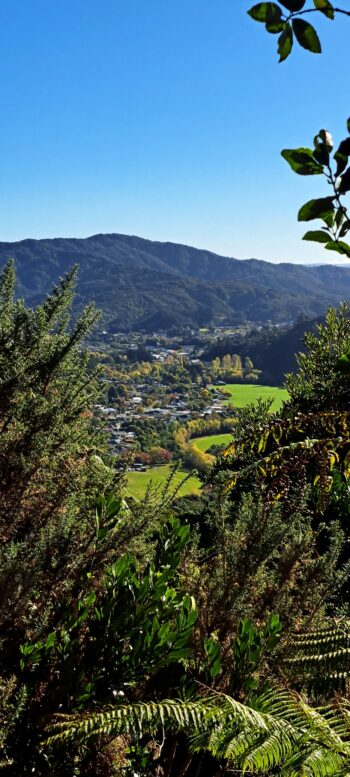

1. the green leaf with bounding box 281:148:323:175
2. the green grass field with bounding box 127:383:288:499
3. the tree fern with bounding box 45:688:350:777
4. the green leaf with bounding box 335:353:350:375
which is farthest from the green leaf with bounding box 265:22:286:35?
the green grass field with bounding box 127:383:288:499

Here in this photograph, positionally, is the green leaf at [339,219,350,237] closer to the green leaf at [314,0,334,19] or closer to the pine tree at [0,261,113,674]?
the green leaf at [314,0,334,19]

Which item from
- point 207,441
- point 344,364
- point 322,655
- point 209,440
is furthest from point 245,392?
point 344,364

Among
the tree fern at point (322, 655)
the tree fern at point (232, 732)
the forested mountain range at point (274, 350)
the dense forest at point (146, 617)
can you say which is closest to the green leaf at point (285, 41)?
the dense forest at point (146, 617)

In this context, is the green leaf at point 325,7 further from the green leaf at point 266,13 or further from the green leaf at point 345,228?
the green leaf at point 345,228

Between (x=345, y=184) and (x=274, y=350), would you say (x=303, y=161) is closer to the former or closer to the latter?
(x=345, y=184)

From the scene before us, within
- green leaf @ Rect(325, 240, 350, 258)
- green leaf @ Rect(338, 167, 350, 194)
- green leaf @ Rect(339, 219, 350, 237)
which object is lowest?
green leaf @ Rect(325, 240, 350, 258)

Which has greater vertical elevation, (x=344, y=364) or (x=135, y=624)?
(x=344, y=364)

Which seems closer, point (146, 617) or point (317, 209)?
point (317, 209)
